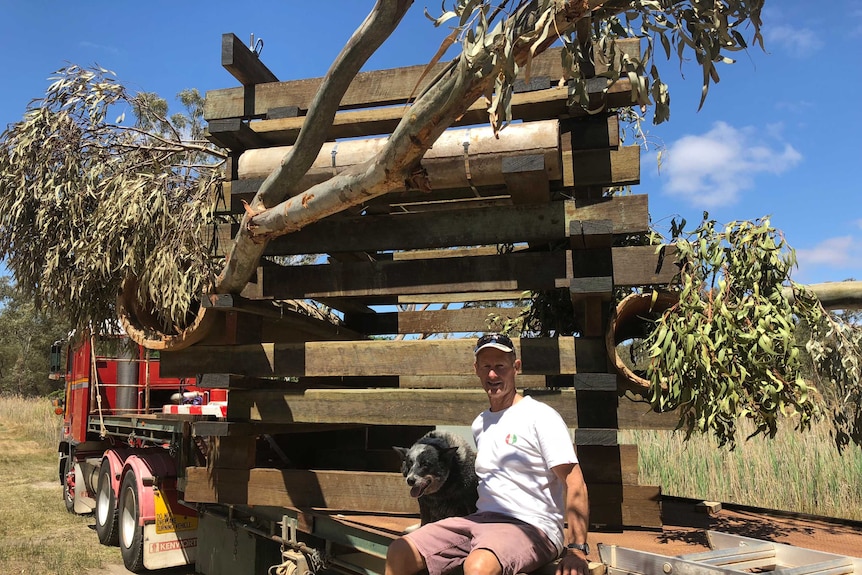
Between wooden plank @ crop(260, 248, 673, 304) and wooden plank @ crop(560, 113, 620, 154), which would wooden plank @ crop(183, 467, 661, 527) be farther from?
wooden plank @ crop(560, 113, 620, 154)

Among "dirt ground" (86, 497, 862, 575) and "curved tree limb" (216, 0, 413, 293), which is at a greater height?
"curved tree limb" (216, 0, 413, 293)

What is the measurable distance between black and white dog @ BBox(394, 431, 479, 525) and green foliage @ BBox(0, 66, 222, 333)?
91.9 inches

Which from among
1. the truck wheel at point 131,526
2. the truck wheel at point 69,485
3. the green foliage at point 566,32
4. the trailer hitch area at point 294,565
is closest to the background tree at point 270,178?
the green foliage at point 566,32

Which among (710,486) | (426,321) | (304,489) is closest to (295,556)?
(304,489)

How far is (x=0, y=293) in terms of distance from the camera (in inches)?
2048

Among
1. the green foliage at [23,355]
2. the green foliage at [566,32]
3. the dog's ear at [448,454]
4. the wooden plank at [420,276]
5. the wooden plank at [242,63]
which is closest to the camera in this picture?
the green foliage at [566,32]

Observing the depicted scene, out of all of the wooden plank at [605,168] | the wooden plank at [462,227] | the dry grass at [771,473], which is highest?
the wooden plank at [605,168]

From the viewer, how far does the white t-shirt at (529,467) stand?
2.85 metres

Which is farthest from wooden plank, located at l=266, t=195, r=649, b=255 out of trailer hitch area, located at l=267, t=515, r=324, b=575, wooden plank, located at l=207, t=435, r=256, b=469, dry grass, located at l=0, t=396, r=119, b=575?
dry grass, located at l=0, t=396, r=119, b=575

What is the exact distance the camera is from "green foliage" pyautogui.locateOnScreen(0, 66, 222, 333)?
5059 millimetres

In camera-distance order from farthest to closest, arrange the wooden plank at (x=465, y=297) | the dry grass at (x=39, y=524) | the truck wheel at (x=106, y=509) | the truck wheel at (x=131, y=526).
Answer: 1. the truck wheel at (x=106, y=509)
2. the dry grass at (x=39, y=524)
3. the truck wheel at (x=131, y=526)
4. the wooden plank at (x=465, y=297)

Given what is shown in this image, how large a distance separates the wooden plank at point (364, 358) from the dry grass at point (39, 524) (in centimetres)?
405

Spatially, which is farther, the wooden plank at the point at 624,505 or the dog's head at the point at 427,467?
the wooden plank at the point at 624,505

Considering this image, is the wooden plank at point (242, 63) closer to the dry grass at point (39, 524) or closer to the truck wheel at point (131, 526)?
the truck wheel at point (131, 526)
